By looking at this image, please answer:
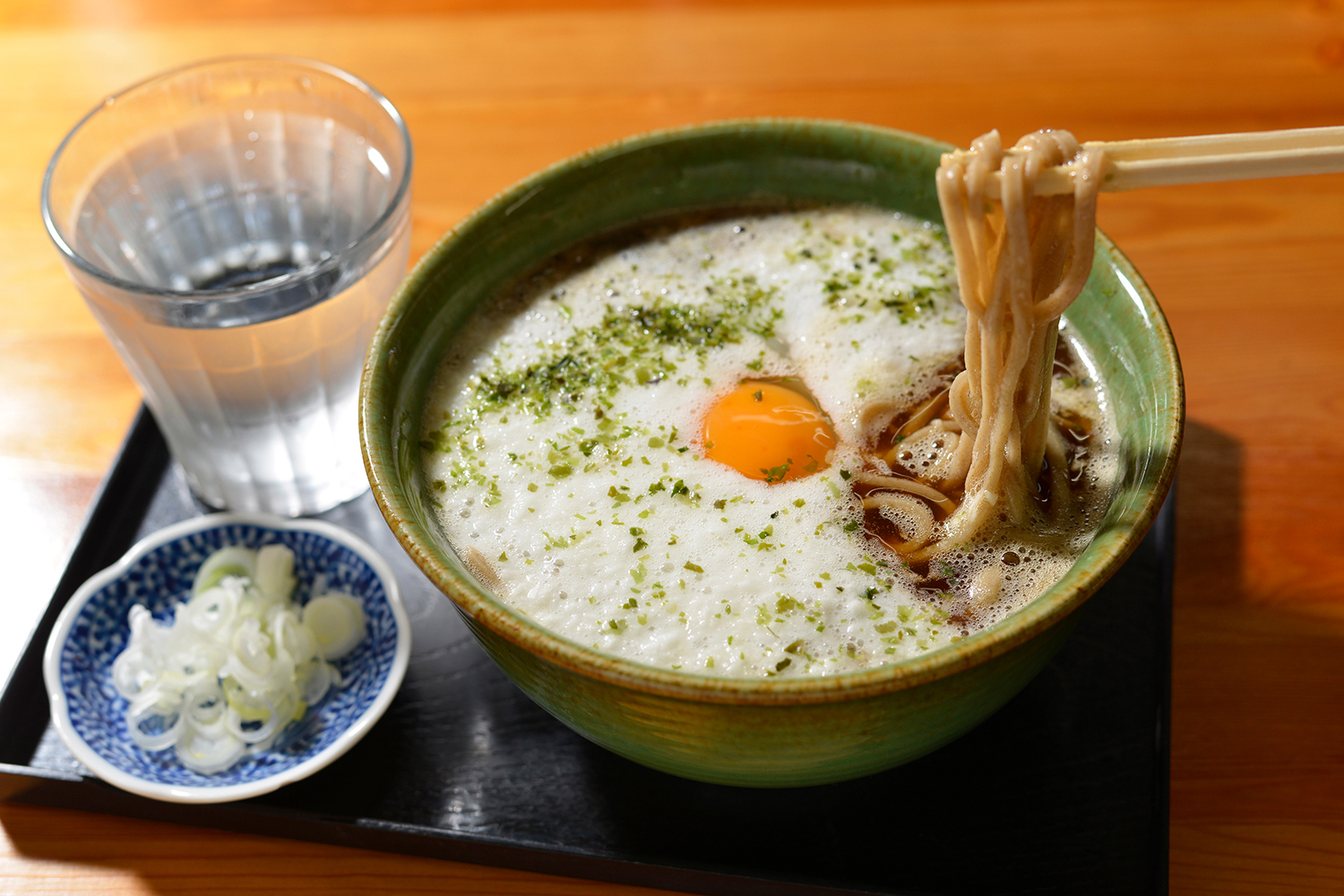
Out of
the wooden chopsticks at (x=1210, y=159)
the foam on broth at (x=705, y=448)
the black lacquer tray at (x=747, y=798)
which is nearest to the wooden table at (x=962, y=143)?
the black lacquer tray at (x=747, y=798)

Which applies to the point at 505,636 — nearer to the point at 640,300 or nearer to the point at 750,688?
the point at 750,688

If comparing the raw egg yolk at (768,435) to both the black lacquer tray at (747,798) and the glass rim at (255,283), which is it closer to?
the black lacquer tray at (747,798)

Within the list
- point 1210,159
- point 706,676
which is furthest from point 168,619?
point 1210,159

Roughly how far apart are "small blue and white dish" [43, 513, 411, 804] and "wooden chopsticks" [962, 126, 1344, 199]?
1119mm

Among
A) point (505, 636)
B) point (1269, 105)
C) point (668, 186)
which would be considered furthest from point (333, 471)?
point (1269, 105)

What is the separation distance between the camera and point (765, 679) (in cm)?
128

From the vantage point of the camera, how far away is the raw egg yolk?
170 cm

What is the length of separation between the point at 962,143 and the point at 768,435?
1.31 metres

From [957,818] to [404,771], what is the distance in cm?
78

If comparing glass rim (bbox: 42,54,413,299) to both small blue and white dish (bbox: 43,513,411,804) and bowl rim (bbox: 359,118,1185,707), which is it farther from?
small blue and white dish (bbox: 43,513,411,804)

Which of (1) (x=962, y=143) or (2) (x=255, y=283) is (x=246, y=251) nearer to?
(2) (x=255, y=283)

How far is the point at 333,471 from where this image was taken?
7.05ft

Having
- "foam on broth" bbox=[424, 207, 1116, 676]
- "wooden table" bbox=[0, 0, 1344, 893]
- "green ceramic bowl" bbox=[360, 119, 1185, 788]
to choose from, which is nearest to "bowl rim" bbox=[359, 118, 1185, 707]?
"green ceramic bowl" bbox=[360, 119, 1185, 788]

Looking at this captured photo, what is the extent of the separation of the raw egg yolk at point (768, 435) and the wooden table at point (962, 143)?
0.63 m
